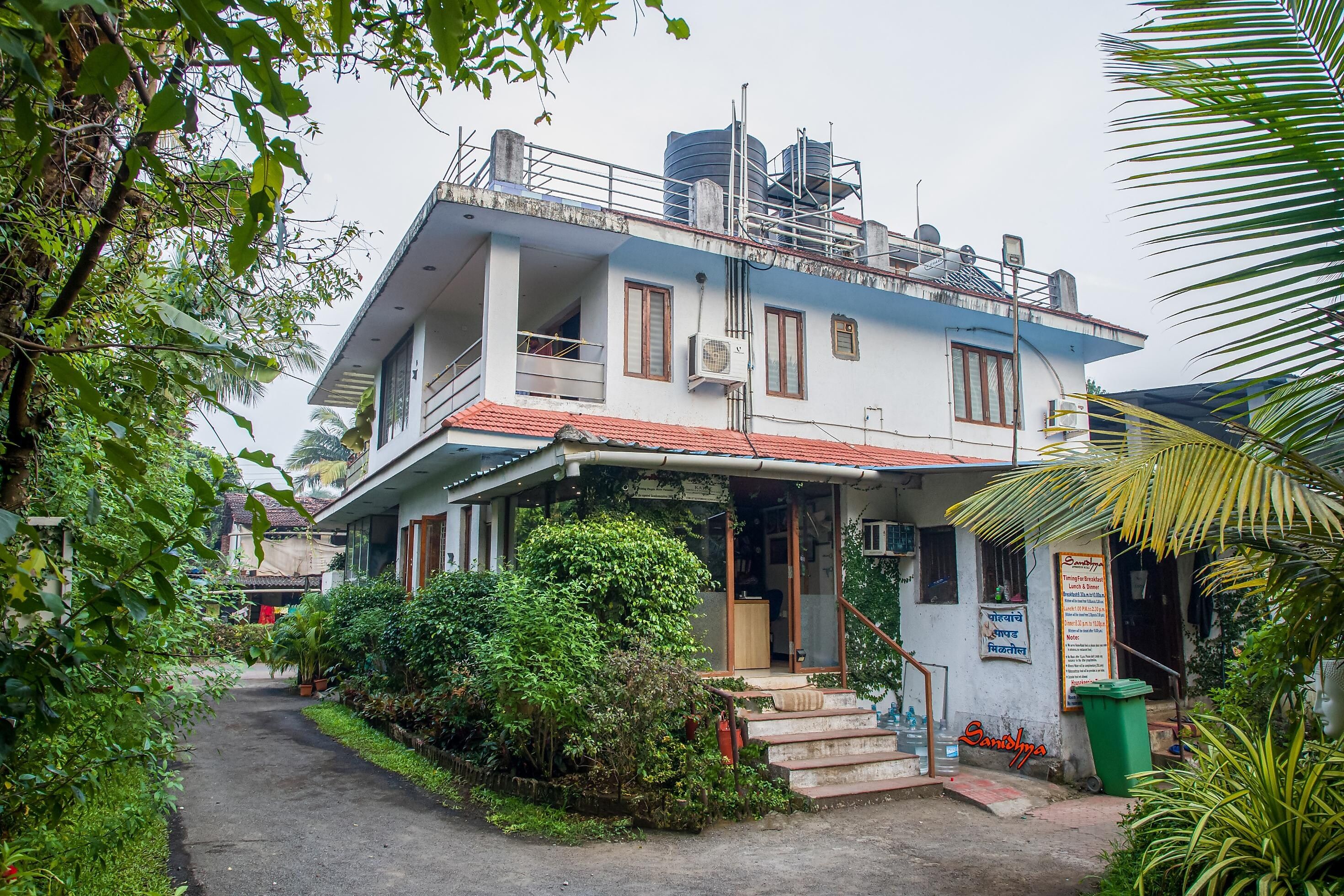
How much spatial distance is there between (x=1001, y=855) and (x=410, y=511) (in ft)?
40.9

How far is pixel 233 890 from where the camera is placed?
556 centimetres

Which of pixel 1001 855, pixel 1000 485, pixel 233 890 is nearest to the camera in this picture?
pixel 1000 485

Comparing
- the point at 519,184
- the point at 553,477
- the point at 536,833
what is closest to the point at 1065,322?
the point at 519,184

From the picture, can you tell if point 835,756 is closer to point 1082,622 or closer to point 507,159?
point 1082,622

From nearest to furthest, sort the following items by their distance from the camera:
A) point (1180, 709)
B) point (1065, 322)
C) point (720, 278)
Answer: point (1180, 709) → point (720, 278) → point (1065, 322)

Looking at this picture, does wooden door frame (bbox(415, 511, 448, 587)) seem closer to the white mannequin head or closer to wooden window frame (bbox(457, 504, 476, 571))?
wooden window frame (bbox(457, 504, 476, 571))

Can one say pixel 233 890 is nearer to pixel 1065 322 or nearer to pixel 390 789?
pixel 390 789

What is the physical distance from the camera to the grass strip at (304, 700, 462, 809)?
8438 millimetres

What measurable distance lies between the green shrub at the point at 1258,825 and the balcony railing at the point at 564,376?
9.01 m

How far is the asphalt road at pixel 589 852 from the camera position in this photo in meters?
5.79

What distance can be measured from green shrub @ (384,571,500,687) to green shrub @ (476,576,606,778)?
56 centimetres

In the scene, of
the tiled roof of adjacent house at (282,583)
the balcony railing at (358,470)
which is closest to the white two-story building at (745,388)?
the balcony railing at (358,470)

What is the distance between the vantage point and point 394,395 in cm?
1720

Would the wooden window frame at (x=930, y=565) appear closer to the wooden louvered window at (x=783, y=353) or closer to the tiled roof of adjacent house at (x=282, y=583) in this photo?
the wooden louvered window at (x=783, y=353)
